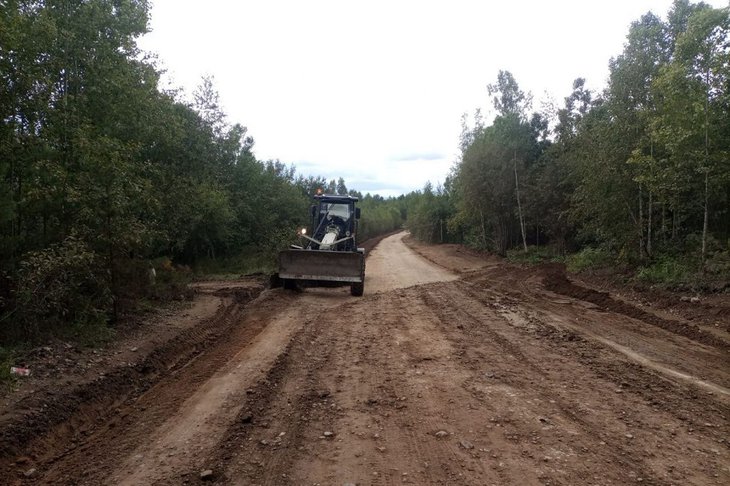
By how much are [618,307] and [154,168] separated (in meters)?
11.6

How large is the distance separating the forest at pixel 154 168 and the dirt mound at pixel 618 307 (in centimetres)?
199

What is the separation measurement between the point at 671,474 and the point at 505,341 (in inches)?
159

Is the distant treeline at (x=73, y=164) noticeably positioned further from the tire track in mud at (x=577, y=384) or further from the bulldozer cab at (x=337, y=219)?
the tire track in mud at (x=577, y=384)

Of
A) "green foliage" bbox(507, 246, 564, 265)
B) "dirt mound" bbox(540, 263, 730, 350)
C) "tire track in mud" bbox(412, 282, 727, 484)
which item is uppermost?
"green foliage" bbox(507, 246, 564, 265)

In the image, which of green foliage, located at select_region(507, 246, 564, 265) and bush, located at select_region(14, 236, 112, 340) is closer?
bush, located at select_region(14, 236, 112, 340)

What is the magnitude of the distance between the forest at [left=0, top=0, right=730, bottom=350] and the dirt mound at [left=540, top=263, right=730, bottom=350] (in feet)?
6.52

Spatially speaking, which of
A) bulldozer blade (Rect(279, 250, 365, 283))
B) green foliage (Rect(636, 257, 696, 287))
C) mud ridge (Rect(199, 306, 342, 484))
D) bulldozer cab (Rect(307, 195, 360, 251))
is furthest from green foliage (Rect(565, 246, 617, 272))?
mud ridge (Rect(199, 306, 342, 484))

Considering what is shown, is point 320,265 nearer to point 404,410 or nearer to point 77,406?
point 77,406

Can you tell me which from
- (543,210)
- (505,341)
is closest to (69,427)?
(505,341)

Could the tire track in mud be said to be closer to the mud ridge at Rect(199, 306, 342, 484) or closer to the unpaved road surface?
the unpaved road surface

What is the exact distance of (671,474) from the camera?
11.7 feet

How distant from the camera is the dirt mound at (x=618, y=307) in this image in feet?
26.1

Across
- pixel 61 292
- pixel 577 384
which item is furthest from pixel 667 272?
pixel 61 292

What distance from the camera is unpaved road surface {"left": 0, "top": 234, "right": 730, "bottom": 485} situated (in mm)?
3686
